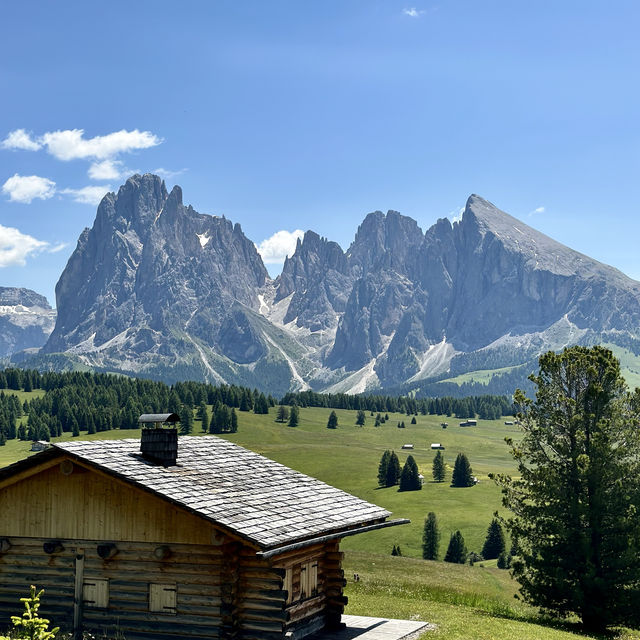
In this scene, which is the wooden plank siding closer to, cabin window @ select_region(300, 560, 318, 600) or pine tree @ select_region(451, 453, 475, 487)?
cabin window @ select_region(300, 560, 318, 600)

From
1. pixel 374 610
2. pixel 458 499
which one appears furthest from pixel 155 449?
pixel 458 499

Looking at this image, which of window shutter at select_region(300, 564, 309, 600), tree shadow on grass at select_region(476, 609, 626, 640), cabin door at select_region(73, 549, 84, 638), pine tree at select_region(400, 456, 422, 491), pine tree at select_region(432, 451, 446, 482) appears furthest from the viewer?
pine tree at select_region(432, 451, 446, 482)

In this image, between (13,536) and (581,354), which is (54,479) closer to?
(13,536)

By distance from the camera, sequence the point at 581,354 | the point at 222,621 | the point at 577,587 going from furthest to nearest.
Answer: the point at 581,354
the point at 577,587
the point at 222,621

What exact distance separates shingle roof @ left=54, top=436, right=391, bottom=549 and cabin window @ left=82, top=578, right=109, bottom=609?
430 cm

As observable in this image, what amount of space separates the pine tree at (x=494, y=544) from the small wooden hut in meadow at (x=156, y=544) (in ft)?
305

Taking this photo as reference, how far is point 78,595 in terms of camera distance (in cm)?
2708

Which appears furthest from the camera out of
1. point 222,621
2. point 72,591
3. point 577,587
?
point 577,587

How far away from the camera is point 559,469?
113 ft

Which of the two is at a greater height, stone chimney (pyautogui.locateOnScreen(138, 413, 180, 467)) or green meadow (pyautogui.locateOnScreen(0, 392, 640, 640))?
stone chimney (pyautogui.locateOnScreen(138, 413, 180, 467))

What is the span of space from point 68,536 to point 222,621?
6.45 meters

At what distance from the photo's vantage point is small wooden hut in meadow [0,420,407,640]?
25.6 m

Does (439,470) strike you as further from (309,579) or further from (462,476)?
(309,579)

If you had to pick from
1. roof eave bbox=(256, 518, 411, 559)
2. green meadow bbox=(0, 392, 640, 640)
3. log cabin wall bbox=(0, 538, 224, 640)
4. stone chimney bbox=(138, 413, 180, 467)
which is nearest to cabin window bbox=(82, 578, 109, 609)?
log cabin wall bbox=(0, 538, 224, 640)
